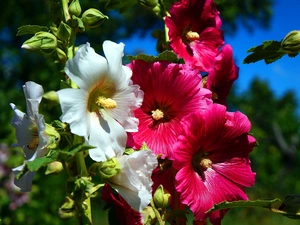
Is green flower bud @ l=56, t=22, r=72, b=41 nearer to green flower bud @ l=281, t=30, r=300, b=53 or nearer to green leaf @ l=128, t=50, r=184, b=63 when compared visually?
green leaf @ l=128, t=50, r=184, b=63

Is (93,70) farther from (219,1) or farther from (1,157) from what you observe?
(1,157)

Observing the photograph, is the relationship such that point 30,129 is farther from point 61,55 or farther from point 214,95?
point 214,95

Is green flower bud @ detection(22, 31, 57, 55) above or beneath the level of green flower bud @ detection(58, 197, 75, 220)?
above

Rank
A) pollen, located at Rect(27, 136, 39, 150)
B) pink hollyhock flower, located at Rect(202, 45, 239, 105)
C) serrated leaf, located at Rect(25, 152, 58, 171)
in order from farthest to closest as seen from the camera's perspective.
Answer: pink hollyhock flower, located at Rect(202, 45, 239, 105), pollen, located at Rect(27, 136, 39, 150), serrated leaf, located at Rect(25, 152, 58, 171)

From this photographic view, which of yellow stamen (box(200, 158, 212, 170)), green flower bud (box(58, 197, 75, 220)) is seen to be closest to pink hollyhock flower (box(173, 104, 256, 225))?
yellow stamen (box(200, 158, 212, 170))

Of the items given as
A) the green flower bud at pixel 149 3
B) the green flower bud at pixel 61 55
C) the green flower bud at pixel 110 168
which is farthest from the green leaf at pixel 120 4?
the green flower bud at pixel 110 168

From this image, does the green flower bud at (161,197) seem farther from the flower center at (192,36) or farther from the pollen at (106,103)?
the flower center at (192,36)

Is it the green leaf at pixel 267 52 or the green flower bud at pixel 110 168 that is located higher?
the green leaf at pixel 267 52

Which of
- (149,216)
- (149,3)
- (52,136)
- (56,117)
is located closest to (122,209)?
(149,216)
